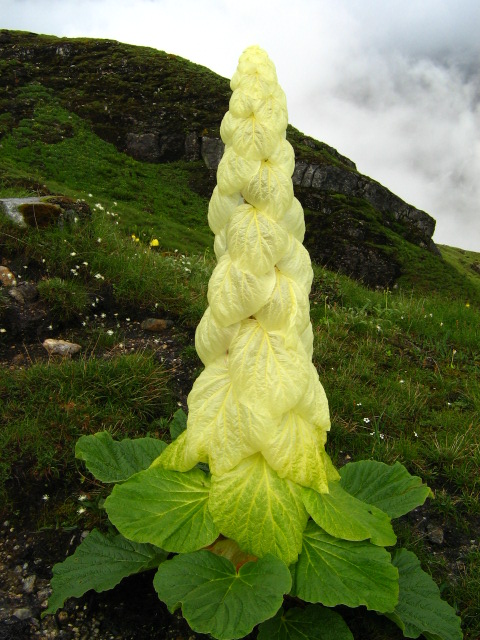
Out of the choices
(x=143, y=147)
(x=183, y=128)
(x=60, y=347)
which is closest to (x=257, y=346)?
→ (x=60, y=347)

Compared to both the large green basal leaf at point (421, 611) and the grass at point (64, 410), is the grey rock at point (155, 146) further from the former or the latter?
the large green basal leaf at point (421, 611)

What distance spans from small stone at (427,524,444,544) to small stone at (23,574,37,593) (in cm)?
237

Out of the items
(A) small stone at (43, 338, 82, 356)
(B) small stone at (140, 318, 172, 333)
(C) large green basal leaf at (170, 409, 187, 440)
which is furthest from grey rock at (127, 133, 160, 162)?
(C) large green basal leaf at (170, 409, 187, 440)

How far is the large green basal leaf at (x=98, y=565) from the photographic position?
2561 millimetres

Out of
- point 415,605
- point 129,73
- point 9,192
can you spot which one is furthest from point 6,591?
point 129,73

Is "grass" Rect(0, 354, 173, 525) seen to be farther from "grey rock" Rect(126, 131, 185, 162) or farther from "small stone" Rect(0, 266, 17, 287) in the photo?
"grey rock" Rect(126, 131, 185, 162)

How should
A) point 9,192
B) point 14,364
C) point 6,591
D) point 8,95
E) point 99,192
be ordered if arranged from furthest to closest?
1. point 8,95
2. point 99,192
3. point 9,192
4. point 14,364
5. point 6,591

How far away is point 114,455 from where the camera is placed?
320 centimetres

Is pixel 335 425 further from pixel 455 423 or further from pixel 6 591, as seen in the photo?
pixel 6 591

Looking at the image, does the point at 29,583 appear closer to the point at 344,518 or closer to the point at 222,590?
the point at 222,590

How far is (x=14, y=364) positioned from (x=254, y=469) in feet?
11.7

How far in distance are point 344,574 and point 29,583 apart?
1771 mm

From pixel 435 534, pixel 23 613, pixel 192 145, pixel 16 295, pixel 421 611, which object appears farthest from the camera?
pixel 192 145

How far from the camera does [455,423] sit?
4.80 metres
